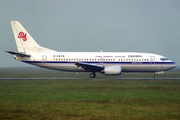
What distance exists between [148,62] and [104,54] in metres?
6.18

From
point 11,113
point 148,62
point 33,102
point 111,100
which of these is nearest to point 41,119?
point 11,113

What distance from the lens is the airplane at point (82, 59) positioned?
114 feet

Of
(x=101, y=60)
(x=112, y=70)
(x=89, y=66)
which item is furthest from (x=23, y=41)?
(x=112, y=70)

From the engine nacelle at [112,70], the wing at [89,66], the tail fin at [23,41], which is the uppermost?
the tail fin at [23,41]

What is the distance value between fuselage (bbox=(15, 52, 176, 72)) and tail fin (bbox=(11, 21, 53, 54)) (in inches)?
50.8

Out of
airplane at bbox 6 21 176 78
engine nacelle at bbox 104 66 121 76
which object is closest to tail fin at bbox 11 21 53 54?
airplane at bbox 6 21 176 78

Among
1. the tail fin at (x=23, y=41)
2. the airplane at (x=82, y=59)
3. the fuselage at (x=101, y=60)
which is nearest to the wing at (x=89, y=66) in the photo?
the airplane at (x=82, y=59)

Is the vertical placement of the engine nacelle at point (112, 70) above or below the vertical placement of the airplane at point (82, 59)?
below

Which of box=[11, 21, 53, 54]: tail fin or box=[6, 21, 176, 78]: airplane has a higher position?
box=[11, 21, 53, 54]: tail fin

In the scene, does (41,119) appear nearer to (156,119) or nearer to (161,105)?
(156,119)

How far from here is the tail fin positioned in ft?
118

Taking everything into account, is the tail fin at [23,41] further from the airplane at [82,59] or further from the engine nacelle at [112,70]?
the engine nacelle at [112,70]

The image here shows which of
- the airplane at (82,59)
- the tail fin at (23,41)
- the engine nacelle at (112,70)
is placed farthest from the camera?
the tail fin at (23,41)

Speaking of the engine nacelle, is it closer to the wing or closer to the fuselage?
the wing
